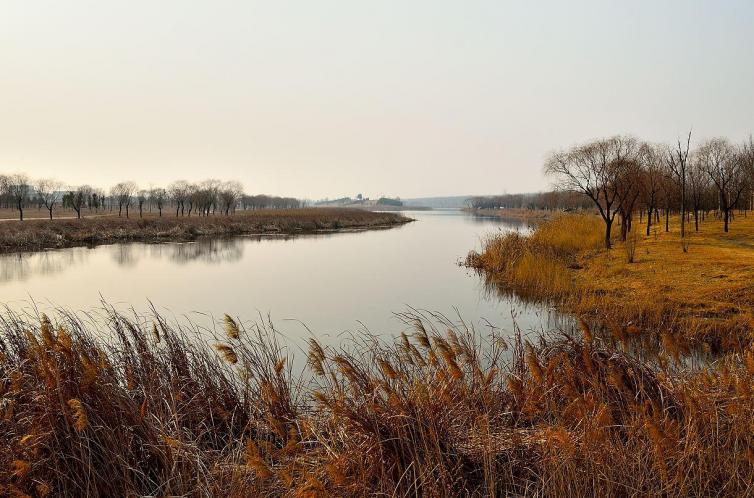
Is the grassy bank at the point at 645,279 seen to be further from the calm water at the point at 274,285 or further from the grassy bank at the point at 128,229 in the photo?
the grassy bank at the point at 128,229

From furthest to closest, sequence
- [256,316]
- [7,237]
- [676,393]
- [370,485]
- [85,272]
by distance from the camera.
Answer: [7,237], [85,272], [256,316], [676,393], [370,485]

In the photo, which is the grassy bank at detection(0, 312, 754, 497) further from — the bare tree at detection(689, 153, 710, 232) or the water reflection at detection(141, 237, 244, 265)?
the bare tree at detection(689, 153, 710, 232)

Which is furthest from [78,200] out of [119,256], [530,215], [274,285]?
[530,215]

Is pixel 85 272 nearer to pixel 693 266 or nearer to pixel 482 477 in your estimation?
pixel 482 477

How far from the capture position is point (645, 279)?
14.9 meters

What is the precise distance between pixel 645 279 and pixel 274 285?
12.8 meters

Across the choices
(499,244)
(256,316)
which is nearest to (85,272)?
(256,316)

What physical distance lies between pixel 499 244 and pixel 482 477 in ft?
64.9

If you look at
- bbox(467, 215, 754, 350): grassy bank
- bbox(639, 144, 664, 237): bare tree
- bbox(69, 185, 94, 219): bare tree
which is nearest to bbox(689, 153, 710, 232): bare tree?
bbox(639, 144, 664, 237): bare tree

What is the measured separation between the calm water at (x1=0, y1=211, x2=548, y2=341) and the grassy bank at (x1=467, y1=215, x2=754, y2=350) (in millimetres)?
1587

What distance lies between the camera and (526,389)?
14.8ft

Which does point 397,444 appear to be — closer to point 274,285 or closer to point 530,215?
point 274,285

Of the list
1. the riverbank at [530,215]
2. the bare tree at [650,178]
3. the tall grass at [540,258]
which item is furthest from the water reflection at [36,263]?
the riverbank at [530,215]

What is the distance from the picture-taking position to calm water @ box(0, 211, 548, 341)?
1247cm
